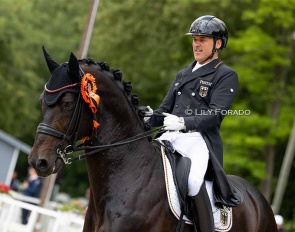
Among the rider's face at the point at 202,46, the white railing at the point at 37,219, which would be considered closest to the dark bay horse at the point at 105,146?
the rider's face at the point at 202,46

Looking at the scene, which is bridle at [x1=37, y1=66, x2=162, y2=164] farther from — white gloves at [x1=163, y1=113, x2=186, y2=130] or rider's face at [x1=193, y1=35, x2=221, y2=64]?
rider's face at [x1=193, y1=35, x2=221, y2=64]

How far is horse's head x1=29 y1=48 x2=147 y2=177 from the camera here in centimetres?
724

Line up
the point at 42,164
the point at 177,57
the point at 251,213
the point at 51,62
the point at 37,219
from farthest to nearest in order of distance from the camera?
the point at 177,57, the point at 37,219, the point at 251,213, the point at 51,62, the point at 42,164

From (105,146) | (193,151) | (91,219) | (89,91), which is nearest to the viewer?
(89,91)

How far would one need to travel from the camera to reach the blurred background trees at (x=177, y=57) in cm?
2934

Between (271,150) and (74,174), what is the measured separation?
25818 millimetres

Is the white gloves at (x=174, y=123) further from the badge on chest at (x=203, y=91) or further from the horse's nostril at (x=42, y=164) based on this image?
the horse's nostril at (x=42, y=164)

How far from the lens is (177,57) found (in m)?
36.0

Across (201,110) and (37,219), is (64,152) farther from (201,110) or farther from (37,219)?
(37,219)

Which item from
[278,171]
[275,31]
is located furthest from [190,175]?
[278,171]

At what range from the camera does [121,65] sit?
39.1 meters

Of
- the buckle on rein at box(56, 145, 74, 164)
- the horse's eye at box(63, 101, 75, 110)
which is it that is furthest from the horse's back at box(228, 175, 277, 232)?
the horse's eye at box(63, 101, 75, 110)

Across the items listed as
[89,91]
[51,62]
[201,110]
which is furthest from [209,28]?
[51,62]

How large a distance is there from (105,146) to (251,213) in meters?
2.38
